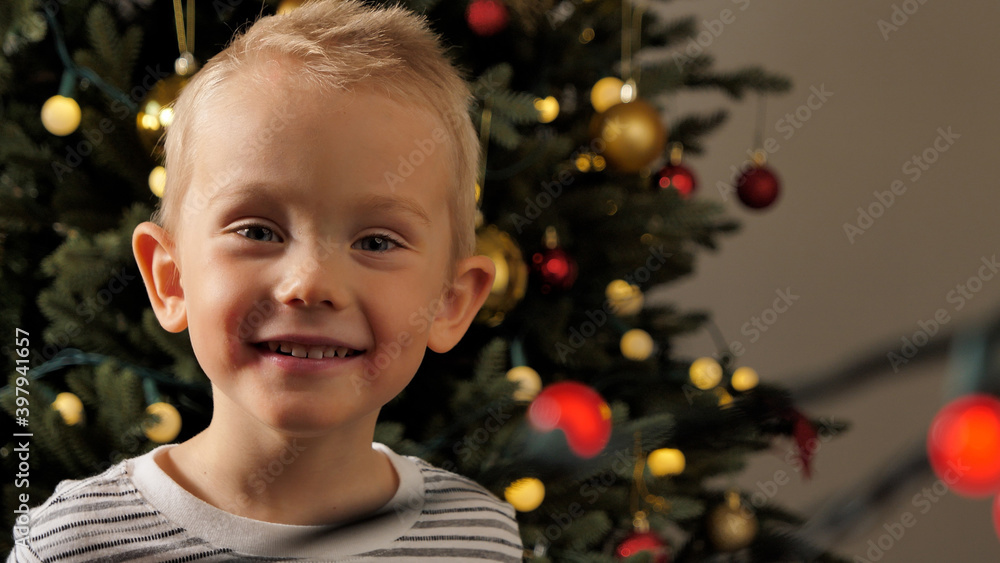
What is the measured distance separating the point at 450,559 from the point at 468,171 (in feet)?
0.73

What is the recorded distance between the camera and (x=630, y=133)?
90 cm

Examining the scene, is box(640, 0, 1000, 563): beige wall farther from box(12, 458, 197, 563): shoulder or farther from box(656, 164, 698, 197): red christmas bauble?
box(12, 458, 197, 563): shoulder

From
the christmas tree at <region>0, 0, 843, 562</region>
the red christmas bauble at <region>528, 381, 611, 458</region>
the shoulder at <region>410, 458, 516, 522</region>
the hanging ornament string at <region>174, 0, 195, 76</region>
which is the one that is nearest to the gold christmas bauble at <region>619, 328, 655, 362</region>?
the christmas tree at <region>0, 0, 843, 562</region>

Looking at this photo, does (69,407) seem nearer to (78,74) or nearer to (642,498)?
(78,74)

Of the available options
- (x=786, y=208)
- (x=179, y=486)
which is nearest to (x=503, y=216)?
(x=179, y=486)

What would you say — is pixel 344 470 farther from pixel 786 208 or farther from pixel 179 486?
pixel 786 208

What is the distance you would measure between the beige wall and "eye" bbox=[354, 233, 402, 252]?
48 cm

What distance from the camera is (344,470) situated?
425 millimetres

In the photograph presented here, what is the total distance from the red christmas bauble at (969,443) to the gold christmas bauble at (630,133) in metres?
0.77

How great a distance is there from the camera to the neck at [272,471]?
1.32 ft

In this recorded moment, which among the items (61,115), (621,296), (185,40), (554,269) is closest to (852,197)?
(621,296)

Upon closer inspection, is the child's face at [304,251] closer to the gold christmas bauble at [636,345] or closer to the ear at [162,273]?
the ear at [162,273]

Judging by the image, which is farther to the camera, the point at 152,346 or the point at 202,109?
the point at 152,346

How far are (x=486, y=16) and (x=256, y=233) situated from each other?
0.54 metres
